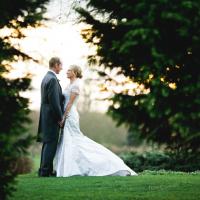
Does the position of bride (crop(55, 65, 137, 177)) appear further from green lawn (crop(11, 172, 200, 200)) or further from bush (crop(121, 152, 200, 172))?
bush (crop(121, 152, 200, 172))

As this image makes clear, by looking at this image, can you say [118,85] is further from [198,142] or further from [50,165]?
[50,165]

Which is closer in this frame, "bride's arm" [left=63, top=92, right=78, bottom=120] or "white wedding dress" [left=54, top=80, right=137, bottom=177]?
"white wedding dress" [left=54, top=80, right=137, bottom=177]

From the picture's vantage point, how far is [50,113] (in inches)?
433

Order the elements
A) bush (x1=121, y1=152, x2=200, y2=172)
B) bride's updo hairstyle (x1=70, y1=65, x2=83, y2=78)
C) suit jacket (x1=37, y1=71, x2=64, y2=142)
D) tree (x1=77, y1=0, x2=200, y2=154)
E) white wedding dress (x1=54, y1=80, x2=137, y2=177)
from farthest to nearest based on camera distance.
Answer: bush (x1=121, y1=152, x2=200, y2=172) < bride's updo hairstyle (x1=70, y1=65, x2=83, y2=78) < white wedding dress (x1=54, y1=80, x2=137, y2=177) < suit jacket (x1=37, y1=71, x2=64, y2=142) < tree (x1=77, y1=0, x2=200, y2=154)

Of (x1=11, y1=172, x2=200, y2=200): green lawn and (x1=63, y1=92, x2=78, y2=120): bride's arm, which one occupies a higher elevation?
(x1=63, y1=92, x2=78, y2=120): bride's arm

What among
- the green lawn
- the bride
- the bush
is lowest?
the bush

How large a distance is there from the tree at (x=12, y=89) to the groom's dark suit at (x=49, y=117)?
431 centimetres

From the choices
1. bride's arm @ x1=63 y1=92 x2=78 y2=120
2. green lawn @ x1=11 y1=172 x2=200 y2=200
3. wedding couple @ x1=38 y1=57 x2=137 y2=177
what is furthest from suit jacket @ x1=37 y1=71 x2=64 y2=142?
green lawn @ x1=11 y1=172 x2=200 y2=200

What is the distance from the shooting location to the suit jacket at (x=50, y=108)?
428 inches

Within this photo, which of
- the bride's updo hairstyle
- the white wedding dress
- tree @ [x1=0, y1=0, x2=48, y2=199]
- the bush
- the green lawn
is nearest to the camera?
tree @ [x1=0, y1=0, x2=48, y2=199]

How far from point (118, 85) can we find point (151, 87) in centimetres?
39

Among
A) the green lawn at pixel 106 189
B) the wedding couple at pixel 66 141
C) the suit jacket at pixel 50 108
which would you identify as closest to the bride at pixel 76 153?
the wedding couple at pixel 66 141

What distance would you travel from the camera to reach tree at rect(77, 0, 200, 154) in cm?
575

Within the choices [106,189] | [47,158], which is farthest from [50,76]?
[106,189]
